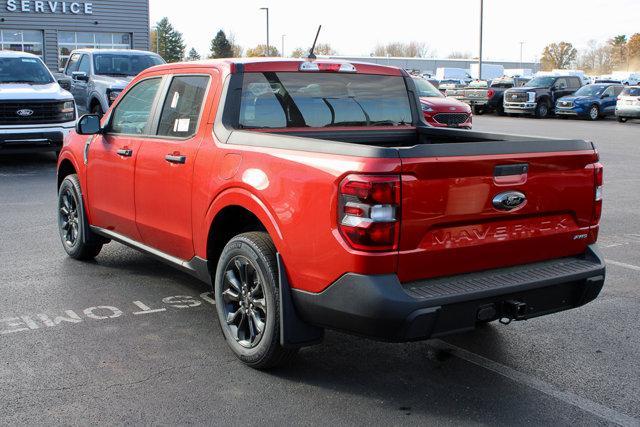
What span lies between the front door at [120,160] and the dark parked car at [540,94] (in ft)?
98.8

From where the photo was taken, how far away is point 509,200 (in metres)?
3.97

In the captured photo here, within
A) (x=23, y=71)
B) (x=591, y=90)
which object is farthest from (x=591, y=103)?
(x=23, y=71)

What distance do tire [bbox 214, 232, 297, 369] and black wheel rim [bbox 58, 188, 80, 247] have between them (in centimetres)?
263

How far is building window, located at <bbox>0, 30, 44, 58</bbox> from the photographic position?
122 feet

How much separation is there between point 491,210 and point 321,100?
1724mm

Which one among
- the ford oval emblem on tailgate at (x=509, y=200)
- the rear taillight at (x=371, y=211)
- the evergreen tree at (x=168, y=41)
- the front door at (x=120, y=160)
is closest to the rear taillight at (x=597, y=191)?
the ford oval emblem on tailgate at (x=509, y=200)

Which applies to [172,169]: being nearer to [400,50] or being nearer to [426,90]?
[426,90]

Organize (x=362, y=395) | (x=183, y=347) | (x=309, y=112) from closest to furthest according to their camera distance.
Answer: (x=362, y=395)
(x=183, y=347)
(x=309, y=112)

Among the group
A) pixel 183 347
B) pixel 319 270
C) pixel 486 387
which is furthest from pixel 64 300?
pixel 486 387

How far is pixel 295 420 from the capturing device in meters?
3.75

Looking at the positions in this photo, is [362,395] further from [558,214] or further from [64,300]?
[64,300]

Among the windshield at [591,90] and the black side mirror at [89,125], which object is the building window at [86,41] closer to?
the windshield at [591,90]

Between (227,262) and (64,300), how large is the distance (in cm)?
184

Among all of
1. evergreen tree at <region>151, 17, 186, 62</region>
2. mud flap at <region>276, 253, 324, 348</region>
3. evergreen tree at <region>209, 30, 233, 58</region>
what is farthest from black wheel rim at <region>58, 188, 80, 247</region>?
evergreen tree at <region>151, 17, 186, 62</region>
